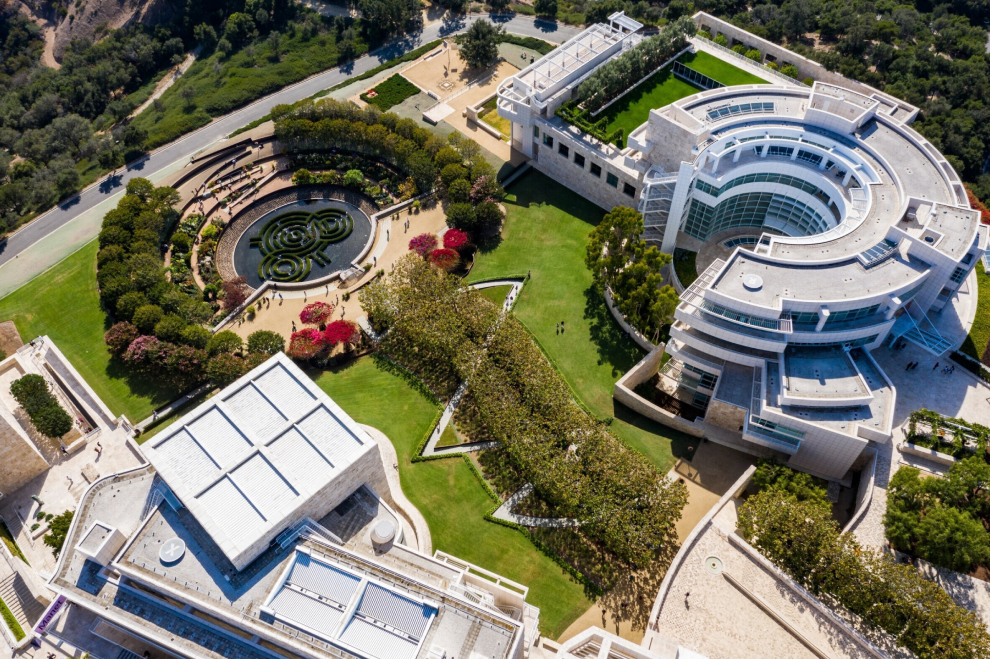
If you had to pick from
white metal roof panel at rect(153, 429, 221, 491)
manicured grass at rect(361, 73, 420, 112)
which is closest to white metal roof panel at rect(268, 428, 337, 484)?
white metal roof panel at rect(153, 429, 221, 491)

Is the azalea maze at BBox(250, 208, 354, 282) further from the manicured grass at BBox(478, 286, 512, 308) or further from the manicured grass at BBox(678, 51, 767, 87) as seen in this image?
the manicured grass at BBox(678, 51, 767, 87)

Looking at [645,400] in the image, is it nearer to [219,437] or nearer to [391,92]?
[219,437]

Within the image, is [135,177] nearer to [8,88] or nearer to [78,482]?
[78,482]

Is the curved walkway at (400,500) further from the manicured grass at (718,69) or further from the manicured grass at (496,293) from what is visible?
the manicured grass at (718,69)

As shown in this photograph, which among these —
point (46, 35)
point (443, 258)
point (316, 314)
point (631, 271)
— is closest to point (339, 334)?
point (316, 314)

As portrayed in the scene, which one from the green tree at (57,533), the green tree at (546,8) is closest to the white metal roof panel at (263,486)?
the green tree at (57,533)

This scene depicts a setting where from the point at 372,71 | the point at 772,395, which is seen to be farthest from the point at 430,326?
the point at 372,71
